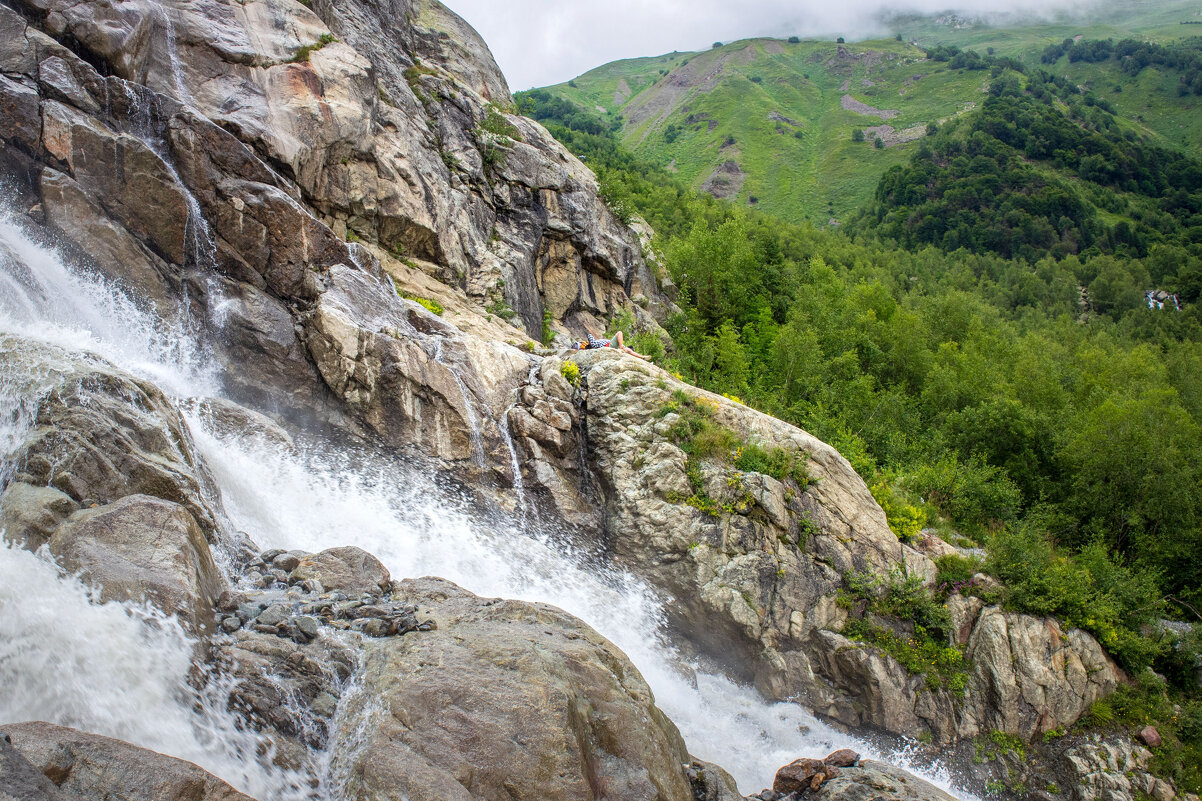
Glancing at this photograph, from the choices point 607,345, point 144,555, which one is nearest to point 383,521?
point 144,555

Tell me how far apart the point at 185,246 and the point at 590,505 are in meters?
13.7

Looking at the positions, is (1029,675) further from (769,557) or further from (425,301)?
(425,301)

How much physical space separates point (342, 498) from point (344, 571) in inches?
174

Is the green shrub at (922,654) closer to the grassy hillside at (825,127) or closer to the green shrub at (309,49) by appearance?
the green shrub at (309,49)

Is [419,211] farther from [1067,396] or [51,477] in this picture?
[1067,396]

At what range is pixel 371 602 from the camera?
1035cm

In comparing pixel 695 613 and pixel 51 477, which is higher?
pixel 51 477

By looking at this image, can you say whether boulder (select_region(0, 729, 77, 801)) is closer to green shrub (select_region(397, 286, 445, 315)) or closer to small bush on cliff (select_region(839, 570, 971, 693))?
small bush on cliff (select_region(839, 570, 971, 693))

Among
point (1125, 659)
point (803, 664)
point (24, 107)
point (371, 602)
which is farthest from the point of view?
point (1125, 659)

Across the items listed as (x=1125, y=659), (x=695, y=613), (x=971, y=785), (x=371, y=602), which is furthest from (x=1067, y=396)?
(x=371, y=602)

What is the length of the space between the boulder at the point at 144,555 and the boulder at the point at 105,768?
7.61 feet

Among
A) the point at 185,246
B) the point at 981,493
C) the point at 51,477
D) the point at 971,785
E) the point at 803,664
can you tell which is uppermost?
the point at 185,246

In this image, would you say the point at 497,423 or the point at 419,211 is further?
the point at 419,211

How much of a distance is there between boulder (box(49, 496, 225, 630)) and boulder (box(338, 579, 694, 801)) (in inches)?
99.9
